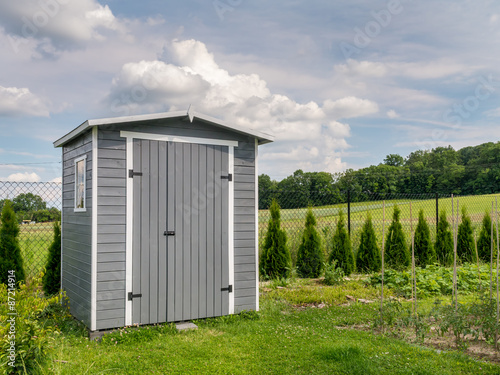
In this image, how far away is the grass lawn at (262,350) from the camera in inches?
133

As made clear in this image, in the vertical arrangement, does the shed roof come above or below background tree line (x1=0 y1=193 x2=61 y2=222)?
above

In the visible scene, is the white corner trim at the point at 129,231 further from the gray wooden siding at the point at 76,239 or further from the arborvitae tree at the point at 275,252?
the arborvitae tree at the point at 275,252

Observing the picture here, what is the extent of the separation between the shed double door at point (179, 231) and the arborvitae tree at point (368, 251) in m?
4.40

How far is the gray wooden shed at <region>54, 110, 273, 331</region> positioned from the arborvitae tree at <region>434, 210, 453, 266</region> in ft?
22.0

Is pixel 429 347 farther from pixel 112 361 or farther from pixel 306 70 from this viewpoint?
pixel 306 70

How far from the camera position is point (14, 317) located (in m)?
2.93

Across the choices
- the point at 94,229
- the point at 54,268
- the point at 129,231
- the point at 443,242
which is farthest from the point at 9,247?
the point at 443,242

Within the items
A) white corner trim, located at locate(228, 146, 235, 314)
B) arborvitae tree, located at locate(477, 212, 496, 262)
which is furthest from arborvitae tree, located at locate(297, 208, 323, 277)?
arborvitae tree, located at locate(477, 212, 496, 262)

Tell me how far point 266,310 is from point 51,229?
391 cm

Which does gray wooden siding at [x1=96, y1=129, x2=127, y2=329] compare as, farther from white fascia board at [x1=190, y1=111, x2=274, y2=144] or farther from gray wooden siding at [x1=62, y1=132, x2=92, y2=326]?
white fascia board at [x1=190, y1=111, x2=274, y2=144]

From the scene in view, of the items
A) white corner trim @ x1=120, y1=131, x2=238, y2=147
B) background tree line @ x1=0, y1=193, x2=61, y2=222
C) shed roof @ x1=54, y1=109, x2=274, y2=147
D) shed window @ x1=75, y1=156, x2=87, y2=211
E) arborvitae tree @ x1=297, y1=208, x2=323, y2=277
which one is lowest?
arborvitae tree @ x1=297, y1=208, x2=323, y2=277

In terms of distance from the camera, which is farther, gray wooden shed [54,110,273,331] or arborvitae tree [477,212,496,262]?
arborvitae tree [477,212,496,262]

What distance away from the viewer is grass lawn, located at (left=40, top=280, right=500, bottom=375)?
133 inches

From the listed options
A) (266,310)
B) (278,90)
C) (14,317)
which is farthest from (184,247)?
(278,90)
